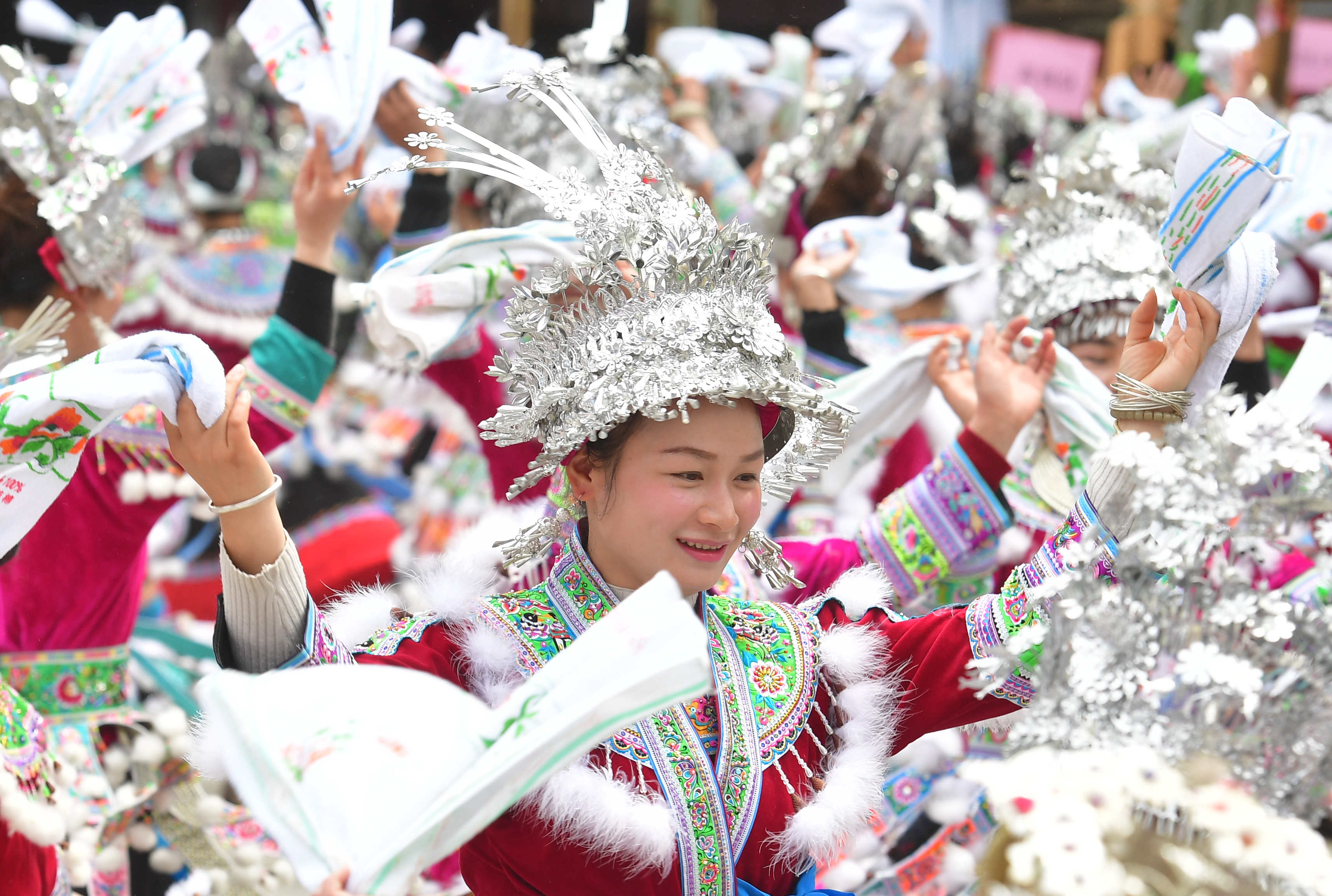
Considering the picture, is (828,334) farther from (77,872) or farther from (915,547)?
(77,872)

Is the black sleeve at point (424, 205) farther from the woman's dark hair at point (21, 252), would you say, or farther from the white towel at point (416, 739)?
the white towel at point (416, 739)

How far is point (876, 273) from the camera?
11.5 ft

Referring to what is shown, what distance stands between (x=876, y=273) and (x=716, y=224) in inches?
67.5

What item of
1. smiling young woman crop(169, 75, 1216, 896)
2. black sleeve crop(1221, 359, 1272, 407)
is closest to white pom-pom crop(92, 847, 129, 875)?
smiling young woman crop(169, 75, 1216, 896)

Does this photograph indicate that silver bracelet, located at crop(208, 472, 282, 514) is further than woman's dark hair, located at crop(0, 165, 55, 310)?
No

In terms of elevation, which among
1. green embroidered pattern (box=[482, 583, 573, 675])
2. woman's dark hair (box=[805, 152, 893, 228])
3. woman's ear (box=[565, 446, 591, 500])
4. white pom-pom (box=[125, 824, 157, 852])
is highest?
woman's ear (box=[565, 446, 591, 500])

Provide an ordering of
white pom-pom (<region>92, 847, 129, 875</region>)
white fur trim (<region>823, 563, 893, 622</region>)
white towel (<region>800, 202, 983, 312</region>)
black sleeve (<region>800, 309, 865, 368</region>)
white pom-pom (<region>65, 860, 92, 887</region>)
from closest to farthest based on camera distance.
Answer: white fur trim (<region>823, 563, 893, 622</region>)
white pom-pom (<region>65, 860, 92, 887</region>)
white pom-pom (<region>92, 847, 129, 875</region>)
white towel (<region>800, 202, 983, 312</region>)
black sleeve (<region>800, 309, 865, 368</region>)

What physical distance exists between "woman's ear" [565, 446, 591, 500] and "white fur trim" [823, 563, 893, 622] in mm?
446

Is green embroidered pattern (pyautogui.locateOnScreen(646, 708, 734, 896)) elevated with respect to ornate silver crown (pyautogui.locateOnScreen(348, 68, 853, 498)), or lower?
lower

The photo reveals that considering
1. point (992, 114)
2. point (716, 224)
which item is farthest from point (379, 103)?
point (992, 114)

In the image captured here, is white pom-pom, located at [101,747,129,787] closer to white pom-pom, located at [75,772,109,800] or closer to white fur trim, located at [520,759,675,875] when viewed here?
white pom-pom, located at [75,772,109,800]

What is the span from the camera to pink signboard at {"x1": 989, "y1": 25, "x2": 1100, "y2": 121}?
691cm

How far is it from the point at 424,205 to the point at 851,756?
2440 millimetres

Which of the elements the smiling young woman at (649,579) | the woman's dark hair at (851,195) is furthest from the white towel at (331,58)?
the woman's dark hair at (851,195)
